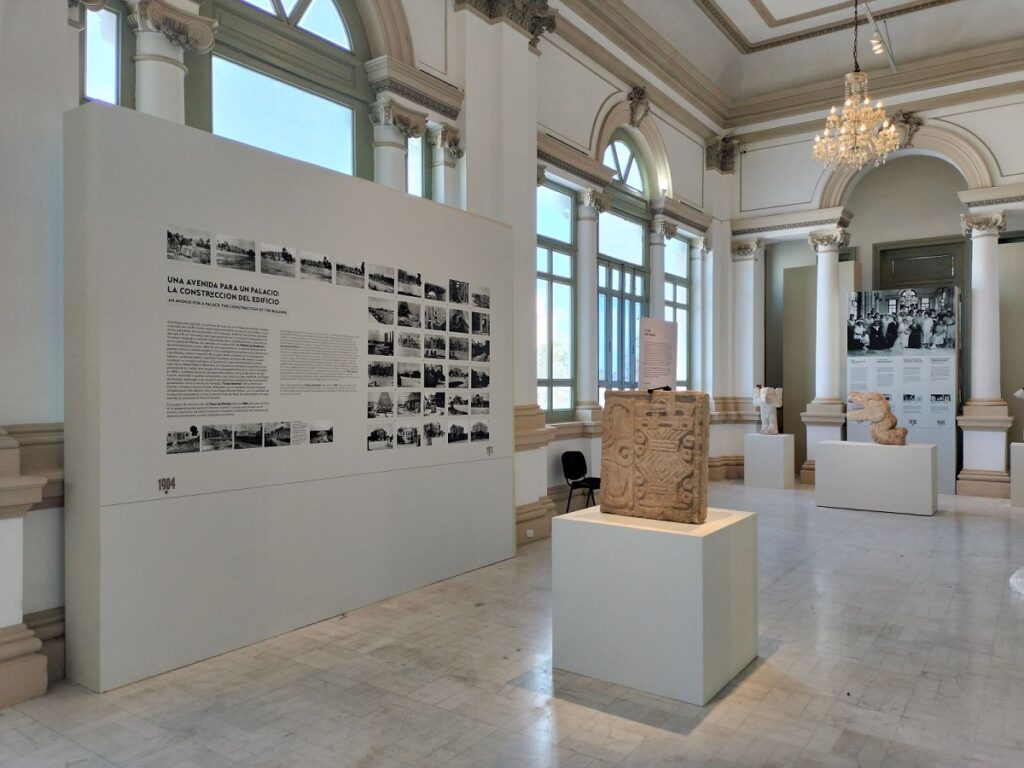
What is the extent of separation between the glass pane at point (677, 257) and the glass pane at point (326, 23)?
22.6ft

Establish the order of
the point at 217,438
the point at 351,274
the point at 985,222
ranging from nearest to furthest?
1. the point at 217,438
2. the point at 351,274
3. the point at 985,222

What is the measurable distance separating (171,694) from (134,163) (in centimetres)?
288

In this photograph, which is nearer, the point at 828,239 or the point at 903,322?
the point at 903,322

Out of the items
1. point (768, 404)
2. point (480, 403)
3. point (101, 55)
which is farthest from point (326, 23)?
point (768, 404)

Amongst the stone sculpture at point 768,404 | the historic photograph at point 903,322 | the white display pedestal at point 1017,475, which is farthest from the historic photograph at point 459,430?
the historic photograph at point 903,322

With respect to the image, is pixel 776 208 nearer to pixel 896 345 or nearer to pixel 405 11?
pixel 896 345

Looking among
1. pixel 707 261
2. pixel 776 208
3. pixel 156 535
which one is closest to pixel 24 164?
pixel 156 535

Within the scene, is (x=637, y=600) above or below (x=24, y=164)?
below

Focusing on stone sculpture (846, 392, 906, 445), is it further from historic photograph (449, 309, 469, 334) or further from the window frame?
historic photograph (449, 309, 469, 334)

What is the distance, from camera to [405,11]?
22.0ft

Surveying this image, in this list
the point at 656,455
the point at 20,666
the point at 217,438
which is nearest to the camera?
the point at 20,666

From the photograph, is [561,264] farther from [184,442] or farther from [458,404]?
[184,442]

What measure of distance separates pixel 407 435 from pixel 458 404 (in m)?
0.66

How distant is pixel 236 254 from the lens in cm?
464
